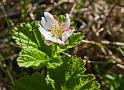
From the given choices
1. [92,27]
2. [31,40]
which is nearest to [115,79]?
[92,27]

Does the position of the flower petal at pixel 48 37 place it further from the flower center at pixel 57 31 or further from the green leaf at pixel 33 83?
the green leaf at pixel 33 83

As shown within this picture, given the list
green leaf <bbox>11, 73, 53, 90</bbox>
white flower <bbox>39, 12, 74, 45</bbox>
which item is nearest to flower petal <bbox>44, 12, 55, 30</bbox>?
white flower <bbox>39, 12, 74, 45</bbox>

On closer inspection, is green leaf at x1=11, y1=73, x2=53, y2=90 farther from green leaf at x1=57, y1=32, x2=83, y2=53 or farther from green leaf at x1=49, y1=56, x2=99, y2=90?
green leaf at x1=57, y1=32, x2=83, y2=53

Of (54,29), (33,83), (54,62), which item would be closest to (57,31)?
(54,29)

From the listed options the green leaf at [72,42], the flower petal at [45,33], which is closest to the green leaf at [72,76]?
the green leaf at [72,42]

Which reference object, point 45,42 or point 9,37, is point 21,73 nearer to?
point 9,37
